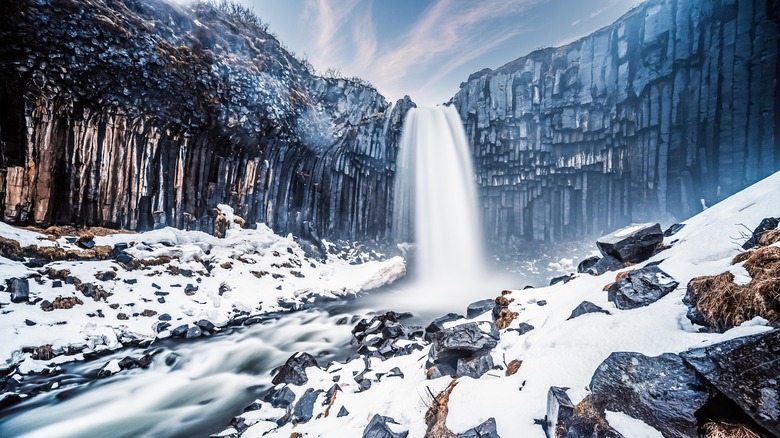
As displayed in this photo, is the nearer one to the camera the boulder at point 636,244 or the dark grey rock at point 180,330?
the boulder at point 636,244

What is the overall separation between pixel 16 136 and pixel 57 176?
6.07ft

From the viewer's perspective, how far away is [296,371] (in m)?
6.67

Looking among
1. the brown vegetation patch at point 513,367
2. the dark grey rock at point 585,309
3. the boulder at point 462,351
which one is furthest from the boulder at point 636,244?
the brown vegetation patch at point 513,367

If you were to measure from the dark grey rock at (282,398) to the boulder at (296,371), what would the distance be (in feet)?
1.41

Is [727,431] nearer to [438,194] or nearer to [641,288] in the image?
[641,288]

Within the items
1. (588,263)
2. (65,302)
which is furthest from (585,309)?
(65,302)


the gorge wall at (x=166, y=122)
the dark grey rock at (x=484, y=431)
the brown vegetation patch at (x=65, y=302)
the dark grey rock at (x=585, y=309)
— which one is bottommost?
the brown vegetation patch at (x=65, y=302)

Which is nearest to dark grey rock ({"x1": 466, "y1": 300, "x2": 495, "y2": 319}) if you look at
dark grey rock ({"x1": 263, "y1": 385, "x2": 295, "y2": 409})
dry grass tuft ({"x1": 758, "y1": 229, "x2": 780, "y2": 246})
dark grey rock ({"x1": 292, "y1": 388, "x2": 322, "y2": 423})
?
dark grey rock ({"x1": 292, "y1": 388, "x2": 322, "y2": 423})

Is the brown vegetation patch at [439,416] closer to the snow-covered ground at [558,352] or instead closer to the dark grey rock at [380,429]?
the snow-covered ground at [558,352]

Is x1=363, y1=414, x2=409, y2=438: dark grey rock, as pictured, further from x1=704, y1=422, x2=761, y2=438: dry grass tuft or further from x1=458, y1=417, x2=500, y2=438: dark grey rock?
x1=704, y1=422, x2=761, y2=438: dry grass tuft

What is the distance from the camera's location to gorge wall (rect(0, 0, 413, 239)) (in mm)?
11164

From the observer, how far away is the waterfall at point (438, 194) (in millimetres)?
26484

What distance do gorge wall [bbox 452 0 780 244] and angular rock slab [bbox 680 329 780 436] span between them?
69.6ft

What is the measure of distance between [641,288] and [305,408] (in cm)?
608
